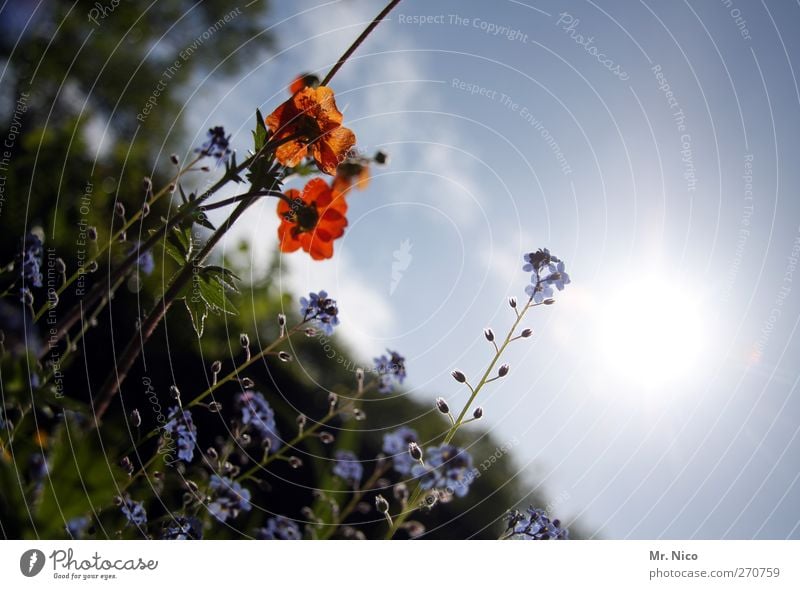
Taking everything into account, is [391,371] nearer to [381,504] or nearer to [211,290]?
[381,504]

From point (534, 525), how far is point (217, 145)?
0.71 metres

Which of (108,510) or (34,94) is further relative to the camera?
(34,94)

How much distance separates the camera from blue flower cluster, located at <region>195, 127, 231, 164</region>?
2.64 ft

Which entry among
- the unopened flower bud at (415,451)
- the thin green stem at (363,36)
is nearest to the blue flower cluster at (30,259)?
the thin green stem at (363,36)

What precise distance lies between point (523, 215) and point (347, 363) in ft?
1.95

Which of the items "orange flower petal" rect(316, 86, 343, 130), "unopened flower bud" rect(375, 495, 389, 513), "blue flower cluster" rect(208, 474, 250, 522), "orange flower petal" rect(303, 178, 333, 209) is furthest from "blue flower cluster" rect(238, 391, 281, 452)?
"orange flower petal" rect(316, 86, 343, 130)

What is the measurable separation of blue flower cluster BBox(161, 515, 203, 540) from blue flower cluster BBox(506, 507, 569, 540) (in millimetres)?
444

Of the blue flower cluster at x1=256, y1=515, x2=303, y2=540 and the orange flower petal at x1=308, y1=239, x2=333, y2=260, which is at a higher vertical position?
the orange flower petal at x1=308, y1=239, x2=333, y2=260

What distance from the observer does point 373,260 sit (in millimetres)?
1091

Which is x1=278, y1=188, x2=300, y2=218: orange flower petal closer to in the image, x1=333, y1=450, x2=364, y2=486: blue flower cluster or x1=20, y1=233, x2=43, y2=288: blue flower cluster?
x1=20, y1=233, x2=43, y2=288: blue flower cluster

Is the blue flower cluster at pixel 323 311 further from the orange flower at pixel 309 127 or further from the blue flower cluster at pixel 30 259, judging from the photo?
the blue flower cluster at pixel 30 259

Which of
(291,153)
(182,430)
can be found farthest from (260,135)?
(182,430)

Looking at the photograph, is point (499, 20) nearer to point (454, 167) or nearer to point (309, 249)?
point (454, 167)

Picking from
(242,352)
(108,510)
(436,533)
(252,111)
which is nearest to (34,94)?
(252,111)
